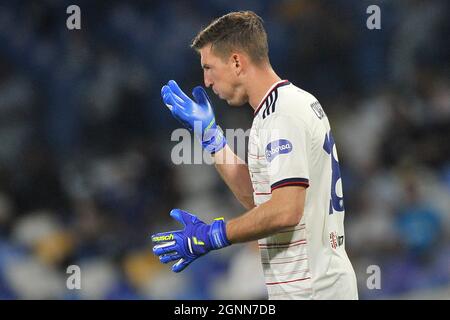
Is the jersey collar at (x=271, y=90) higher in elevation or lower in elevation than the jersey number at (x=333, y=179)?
higher

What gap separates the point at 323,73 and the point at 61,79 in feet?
6.30

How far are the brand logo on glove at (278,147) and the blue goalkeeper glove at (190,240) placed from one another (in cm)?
29

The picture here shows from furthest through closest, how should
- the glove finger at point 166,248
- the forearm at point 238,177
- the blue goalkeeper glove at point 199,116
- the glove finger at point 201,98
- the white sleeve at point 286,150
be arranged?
1. the glove finger at point 201,98
2. the blue goalkeeper glove at point 199,116
3. the forearm at point 238,177
4. the glove finger at point 166,248
5. the white sleeve at point 286,150

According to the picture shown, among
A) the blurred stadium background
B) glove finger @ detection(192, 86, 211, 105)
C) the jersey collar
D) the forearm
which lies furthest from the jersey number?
the blurred stadium background

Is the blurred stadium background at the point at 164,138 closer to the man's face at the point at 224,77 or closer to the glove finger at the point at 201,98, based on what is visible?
the glove finger at the point at 201,98

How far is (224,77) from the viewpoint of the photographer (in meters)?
2.70

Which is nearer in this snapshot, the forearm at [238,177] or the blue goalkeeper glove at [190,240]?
the blue goalkeeper glove at [190,240]

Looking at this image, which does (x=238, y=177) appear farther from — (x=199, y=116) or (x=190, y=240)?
(x=190, y=240)

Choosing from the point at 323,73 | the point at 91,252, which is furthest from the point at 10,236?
the point at 323,73

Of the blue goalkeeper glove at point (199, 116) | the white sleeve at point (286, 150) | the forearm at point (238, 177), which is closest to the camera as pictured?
the white sleeve at point (286, 150)

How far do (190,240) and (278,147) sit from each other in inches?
18.2

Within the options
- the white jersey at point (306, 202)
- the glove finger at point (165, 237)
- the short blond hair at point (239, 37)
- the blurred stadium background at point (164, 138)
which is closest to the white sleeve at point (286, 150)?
the white jersey at point (306, 202)

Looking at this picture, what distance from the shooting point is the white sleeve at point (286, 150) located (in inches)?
93.0
